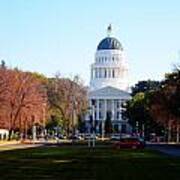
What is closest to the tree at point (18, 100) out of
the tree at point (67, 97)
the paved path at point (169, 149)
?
the paved path at point (169, 149)

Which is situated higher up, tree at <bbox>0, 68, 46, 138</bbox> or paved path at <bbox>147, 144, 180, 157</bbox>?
tree at <bbox>0, 68, 46, 138</bbox>

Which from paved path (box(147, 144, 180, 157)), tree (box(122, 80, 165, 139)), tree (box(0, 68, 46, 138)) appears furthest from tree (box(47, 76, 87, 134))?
paved path (box(147, 144, 180, 157))

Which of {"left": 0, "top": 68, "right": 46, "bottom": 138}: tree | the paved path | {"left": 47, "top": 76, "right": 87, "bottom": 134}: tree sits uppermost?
{"left": 47, "top": 76, "right": 87, "bottom": 134}: tree

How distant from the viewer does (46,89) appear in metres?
146

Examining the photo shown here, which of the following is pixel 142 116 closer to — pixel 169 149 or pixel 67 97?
pixel 67 97

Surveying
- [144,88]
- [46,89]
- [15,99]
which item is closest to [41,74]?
[46,89]

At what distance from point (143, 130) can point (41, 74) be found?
28.5m

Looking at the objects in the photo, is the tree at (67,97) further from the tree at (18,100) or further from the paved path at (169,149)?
the paved path at (169,149)

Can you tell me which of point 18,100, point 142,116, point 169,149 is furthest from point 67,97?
point 169,149

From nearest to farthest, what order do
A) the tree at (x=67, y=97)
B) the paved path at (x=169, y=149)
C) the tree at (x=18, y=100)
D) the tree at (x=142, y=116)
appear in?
the paved path at (x=169, y=149) < the tree at (x=18, y=100) < the tree at (x=67, y=97) < the tree at (x=142, y=116)

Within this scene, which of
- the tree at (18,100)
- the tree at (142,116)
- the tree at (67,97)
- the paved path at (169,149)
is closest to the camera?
the paved path at (169,149)

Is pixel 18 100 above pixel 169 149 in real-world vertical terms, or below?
above

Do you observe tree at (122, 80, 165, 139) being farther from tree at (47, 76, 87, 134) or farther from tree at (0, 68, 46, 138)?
tree at (0, 68, 46, 138)

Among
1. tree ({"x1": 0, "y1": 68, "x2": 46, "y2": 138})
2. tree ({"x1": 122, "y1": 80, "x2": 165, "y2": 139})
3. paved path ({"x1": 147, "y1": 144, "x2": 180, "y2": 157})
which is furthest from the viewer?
tree ({"x1": 122, "y1": 80, "x2": 165, "y2": 139})
